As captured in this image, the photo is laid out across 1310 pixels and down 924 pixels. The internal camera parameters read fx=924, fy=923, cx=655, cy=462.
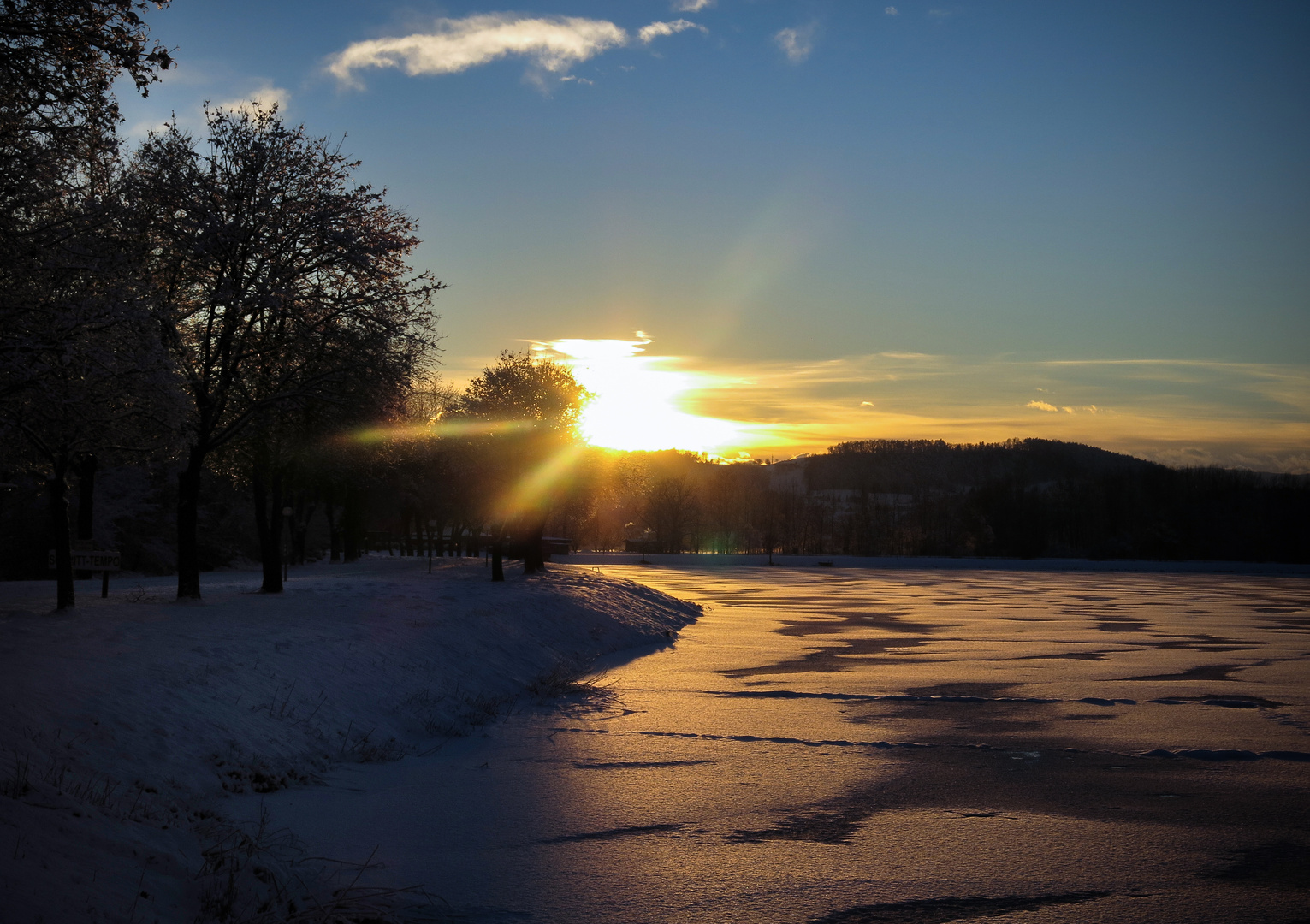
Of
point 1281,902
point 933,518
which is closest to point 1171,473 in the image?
point 933,518

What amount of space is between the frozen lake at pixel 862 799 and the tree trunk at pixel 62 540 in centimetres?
925

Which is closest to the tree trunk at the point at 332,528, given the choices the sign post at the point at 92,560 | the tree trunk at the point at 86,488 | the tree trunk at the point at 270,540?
the tree trunk at the point at 270,540

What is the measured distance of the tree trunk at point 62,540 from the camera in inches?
653

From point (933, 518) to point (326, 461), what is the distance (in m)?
147

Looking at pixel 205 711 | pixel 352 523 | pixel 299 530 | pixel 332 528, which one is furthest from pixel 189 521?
pixel 332 528

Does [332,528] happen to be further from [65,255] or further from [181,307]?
[65,255]

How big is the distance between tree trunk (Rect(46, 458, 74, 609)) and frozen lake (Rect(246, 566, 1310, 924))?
9250 mm

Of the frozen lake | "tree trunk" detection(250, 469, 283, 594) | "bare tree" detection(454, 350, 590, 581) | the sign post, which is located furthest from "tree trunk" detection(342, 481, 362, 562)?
the frozen lake

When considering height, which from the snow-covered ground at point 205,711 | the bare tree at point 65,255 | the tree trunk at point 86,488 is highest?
the bare tree at point 65,255

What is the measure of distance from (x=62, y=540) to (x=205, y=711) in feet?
31.7

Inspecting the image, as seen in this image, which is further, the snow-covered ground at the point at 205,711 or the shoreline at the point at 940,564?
the shoreline at the point at 940,564

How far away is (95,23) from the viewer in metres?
8.99

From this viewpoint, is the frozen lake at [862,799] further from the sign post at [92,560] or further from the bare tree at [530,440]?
the bare tree at [530,440]

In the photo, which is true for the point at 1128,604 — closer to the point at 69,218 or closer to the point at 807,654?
Result: the point at 807,654
